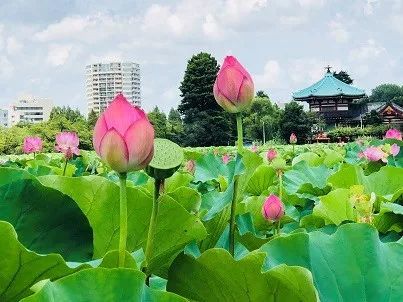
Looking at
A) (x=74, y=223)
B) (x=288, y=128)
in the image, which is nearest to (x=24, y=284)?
(x=74, y=223)

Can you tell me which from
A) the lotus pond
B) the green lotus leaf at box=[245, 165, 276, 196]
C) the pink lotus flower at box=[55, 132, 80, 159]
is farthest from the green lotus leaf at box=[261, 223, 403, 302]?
the pink lotus flower at box=[55, 132, 80, 159]

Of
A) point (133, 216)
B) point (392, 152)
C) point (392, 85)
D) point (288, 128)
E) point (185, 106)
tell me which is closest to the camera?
point (133, 216)

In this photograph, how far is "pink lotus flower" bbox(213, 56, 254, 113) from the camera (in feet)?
2.53

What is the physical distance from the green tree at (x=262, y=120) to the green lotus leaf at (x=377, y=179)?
25.8 m

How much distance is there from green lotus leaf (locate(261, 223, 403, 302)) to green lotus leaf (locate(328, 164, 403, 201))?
793 millimetres

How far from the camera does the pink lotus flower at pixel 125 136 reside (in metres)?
0.50

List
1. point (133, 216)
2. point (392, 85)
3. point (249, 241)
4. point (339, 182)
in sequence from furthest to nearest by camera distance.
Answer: point (392, 85) → point (339, 182) → point (249, 241) → point (133, 216)

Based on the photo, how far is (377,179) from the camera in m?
1.40

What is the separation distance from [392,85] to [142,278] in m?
51.1

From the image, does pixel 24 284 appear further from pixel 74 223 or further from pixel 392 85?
pixel 392 85

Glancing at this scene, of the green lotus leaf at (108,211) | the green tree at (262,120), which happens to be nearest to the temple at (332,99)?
the green tree at (262,120)

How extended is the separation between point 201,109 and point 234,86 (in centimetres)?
2815

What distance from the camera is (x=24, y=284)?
52 cm

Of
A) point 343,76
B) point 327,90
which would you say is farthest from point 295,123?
point 343,76
